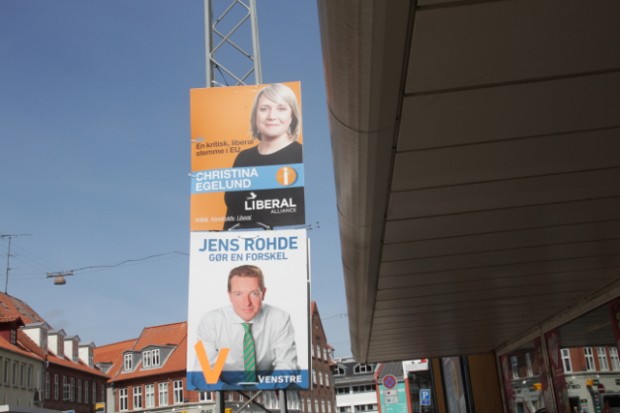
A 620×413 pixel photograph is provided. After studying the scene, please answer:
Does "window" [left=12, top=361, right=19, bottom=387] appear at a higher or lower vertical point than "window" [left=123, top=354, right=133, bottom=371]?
lower

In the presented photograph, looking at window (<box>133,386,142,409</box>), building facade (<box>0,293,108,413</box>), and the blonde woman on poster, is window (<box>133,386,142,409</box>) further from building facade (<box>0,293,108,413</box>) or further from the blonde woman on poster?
the blonde woman on poster

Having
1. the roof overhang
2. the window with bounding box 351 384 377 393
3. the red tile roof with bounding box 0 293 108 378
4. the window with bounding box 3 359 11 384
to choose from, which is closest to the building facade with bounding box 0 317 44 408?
the window with bounding box 3 359 11 384

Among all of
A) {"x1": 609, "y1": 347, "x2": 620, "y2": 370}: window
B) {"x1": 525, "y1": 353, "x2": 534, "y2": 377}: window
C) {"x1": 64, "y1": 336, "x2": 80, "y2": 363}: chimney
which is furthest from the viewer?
{"x1": 64, "y1": 336, "x2": 80, "y2": 363}: chimney

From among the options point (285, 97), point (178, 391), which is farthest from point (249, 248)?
point (178, 391)

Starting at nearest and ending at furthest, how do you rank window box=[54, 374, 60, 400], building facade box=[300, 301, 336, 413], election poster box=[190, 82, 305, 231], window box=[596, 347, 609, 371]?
window box=[596, 347, 609, 371] → election poster box=[190, 82, 305, 231] → window box=[54, 374, 60, 400] → building facade box=[300, 301, 336, 413]

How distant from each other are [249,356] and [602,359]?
18.0 feet

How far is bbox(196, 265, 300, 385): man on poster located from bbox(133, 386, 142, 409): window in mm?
54198

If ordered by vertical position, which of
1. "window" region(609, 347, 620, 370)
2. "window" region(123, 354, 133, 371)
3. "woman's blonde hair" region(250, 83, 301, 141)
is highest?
"window" region(123, 354, 133, 371)

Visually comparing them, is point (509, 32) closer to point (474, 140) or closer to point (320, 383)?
point (474, 140)

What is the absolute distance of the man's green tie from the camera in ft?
36.5

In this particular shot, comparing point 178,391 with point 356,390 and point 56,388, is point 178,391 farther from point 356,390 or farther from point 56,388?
point 356,390

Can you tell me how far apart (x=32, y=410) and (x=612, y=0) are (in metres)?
29.7

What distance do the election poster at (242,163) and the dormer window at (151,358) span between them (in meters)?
54.0

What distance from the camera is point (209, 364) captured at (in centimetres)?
1123
